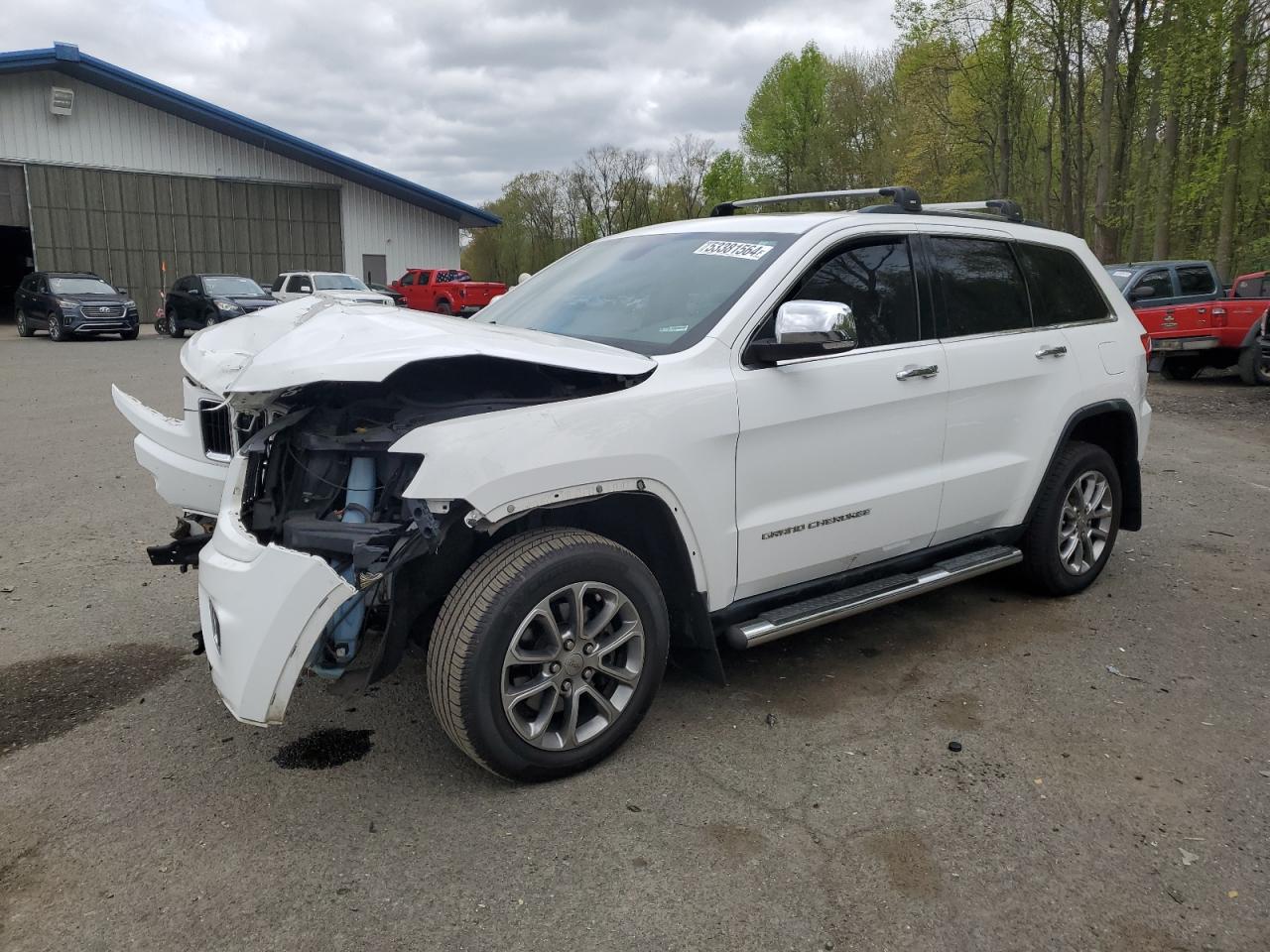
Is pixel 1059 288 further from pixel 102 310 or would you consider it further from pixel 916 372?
pixel 102 310

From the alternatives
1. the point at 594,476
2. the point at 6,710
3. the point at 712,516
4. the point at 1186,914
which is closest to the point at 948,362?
the point at 712,516

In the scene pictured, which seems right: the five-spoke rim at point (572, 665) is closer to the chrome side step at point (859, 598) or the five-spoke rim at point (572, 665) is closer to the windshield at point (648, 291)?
the chrome side step at point (859, 598)

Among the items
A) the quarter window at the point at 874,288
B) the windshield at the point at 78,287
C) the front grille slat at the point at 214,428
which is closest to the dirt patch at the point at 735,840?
the quarter window at the point at 874,288

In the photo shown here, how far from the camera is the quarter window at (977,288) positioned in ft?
14.0

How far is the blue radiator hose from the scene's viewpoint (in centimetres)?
302

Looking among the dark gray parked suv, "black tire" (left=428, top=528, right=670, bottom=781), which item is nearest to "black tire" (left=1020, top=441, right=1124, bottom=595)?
"black tire" (left=428, top=528, right=670, bottom=781)

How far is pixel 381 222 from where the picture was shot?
3644 cm

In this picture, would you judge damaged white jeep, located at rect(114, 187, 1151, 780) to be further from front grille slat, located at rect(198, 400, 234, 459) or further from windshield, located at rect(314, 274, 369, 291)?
windshield, located at rect(314, 274, 369, 291)

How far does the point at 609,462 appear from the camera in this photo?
3098mm

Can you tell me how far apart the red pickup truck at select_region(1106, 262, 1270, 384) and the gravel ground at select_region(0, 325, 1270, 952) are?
11357 mm

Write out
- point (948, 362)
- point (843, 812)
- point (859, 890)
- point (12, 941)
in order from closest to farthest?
point (12, 941) < point (859, 890) < point (843, 812) < point (948, 362)

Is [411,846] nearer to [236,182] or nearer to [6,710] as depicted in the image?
[6,710]

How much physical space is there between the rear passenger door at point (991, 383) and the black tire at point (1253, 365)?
11.7m

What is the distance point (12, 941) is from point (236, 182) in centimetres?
3480
